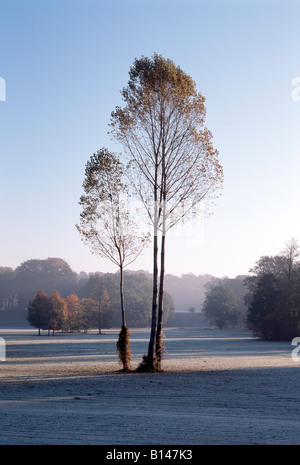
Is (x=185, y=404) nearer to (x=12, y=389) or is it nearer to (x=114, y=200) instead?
(x=12, y=389)

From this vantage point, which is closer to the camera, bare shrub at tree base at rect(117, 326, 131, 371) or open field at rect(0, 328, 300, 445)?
open field at rect(0, 328, 300, 445)

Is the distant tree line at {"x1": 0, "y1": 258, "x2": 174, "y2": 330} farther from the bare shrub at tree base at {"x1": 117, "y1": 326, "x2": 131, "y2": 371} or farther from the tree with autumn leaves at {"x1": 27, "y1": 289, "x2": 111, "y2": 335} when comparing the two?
the bare shrub at tree base at {"x1": 117, "y1": 326, "x2": 131, "y2": 371}

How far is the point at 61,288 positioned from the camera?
504ft

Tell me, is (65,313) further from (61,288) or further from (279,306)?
(61,288)

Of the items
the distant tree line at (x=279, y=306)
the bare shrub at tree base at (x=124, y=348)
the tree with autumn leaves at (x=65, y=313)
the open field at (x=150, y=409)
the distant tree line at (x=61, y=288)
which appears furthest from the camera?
the distant tree line at (x=61, y=288)

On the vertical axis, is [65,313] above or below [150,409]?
below

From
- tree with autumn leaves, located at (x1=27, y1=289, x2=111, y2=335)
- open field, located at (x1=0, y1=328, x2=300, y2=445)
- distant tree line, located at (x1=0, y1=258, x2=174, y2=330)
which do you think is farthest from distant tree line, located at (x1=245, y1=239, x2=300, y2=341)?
distant tree line, located at (x1=0, y1=258, x2=174, y2=330)

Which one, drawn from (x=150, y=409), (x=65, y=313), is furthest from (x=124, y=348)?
(x=65, y=313)

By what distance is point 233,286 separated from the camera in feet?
481

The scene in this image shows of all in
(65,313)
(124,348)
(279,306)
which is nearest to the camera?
(124,348)

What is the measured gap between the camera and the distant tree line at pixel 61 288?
13012 cm

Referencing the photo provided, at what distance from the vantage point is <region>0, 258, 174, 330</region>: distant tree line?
130125 millimetres

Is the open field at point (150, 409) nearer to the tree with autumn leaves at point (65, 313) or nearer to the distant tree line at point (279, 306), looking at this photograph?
the distant tree line at point (279, 306)

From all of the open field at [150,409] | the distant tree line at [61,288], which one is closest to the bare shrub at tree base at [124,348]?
the open field at [150,409]
